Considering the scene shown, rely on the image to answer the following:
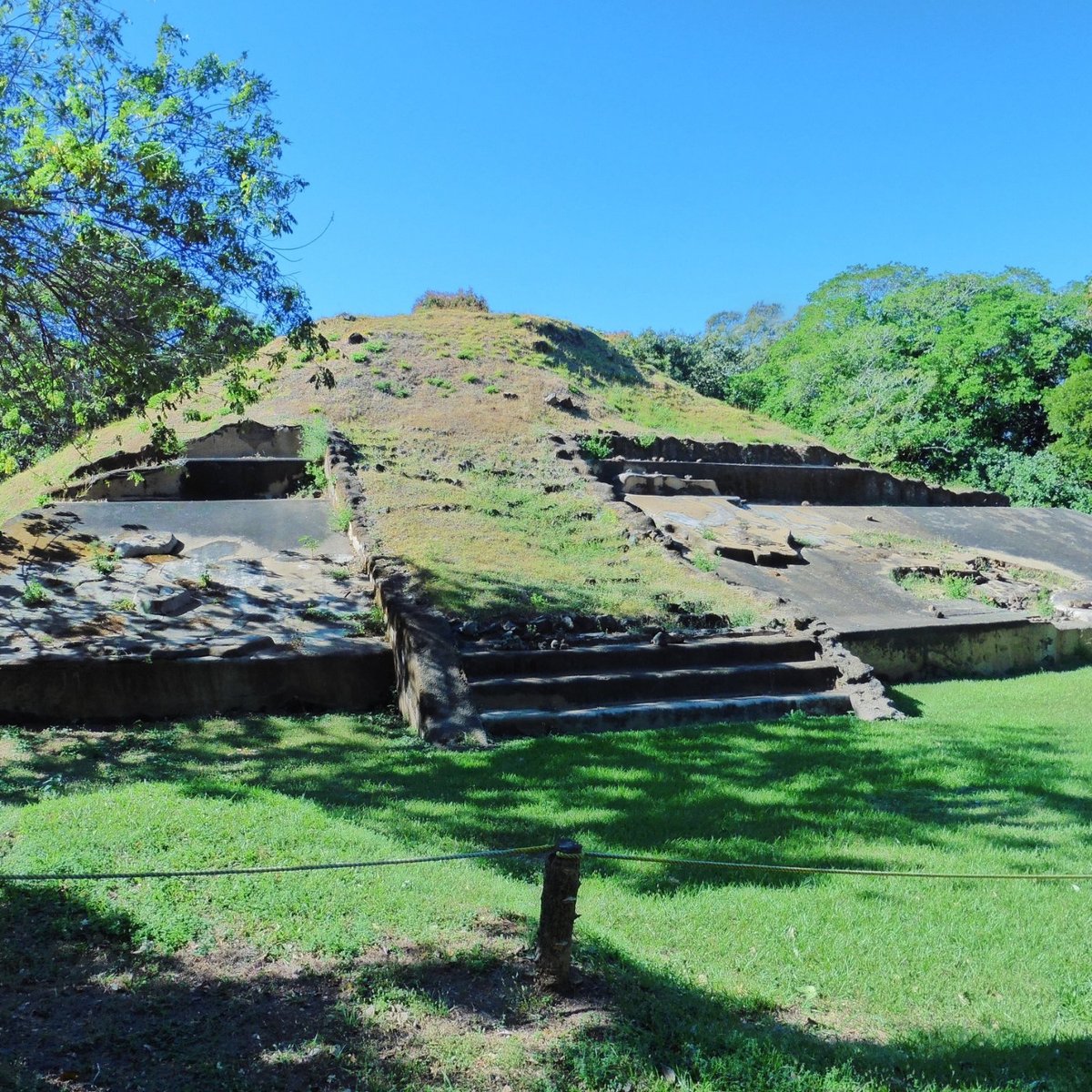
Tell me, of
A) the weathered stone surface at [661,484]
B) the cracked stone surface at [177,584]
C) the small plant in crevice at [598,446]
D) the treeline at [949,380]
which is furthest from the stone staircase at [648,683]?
the treeline at [949,380]

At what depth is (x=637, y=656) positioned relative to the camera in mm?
8305

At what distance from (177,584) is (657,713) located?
5003mm

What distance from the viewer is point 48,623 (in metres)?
7.89

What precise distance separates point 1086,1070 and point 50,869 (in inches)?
161

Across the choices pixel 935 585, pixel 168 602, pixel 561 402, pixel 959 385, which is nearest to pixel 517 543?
pixel 168 602

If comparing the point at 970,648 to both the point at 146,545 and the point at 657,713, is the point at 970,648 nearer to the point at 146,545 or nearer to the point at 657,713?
the point at 657,713

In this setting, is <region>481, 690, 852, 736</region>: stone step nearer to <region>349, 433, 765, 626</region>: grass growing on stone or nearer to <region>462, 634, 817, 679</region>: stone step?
<region>462, 634, 817, 679</region>: stone step

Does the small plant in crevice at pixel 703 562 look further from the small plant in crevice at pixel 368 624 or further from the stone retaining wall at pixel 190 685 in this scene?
the stone retaining wall at pixel 190 685

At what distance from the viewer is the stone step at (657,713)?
7.33 metres

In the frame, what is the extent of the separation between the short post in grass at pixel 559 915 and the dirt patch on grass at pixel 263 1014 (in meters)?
0.09

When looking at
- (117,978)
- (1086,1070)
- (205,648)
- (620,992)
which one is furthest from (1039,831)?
(205,648)

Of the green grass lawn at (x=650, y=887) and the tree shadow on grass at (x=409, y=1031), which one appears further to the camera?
the green grass lawn at (x=650, y=887)

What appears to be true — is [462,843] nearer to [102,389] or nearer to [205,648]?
[205,648]

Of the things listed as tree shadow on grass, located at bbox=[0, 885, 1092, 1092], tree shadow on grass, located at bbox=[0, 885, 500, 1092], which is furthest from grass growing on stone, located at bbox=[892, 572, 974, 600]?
tree shadow on grass, located at bbox=[0, 885, 500, 1092]
